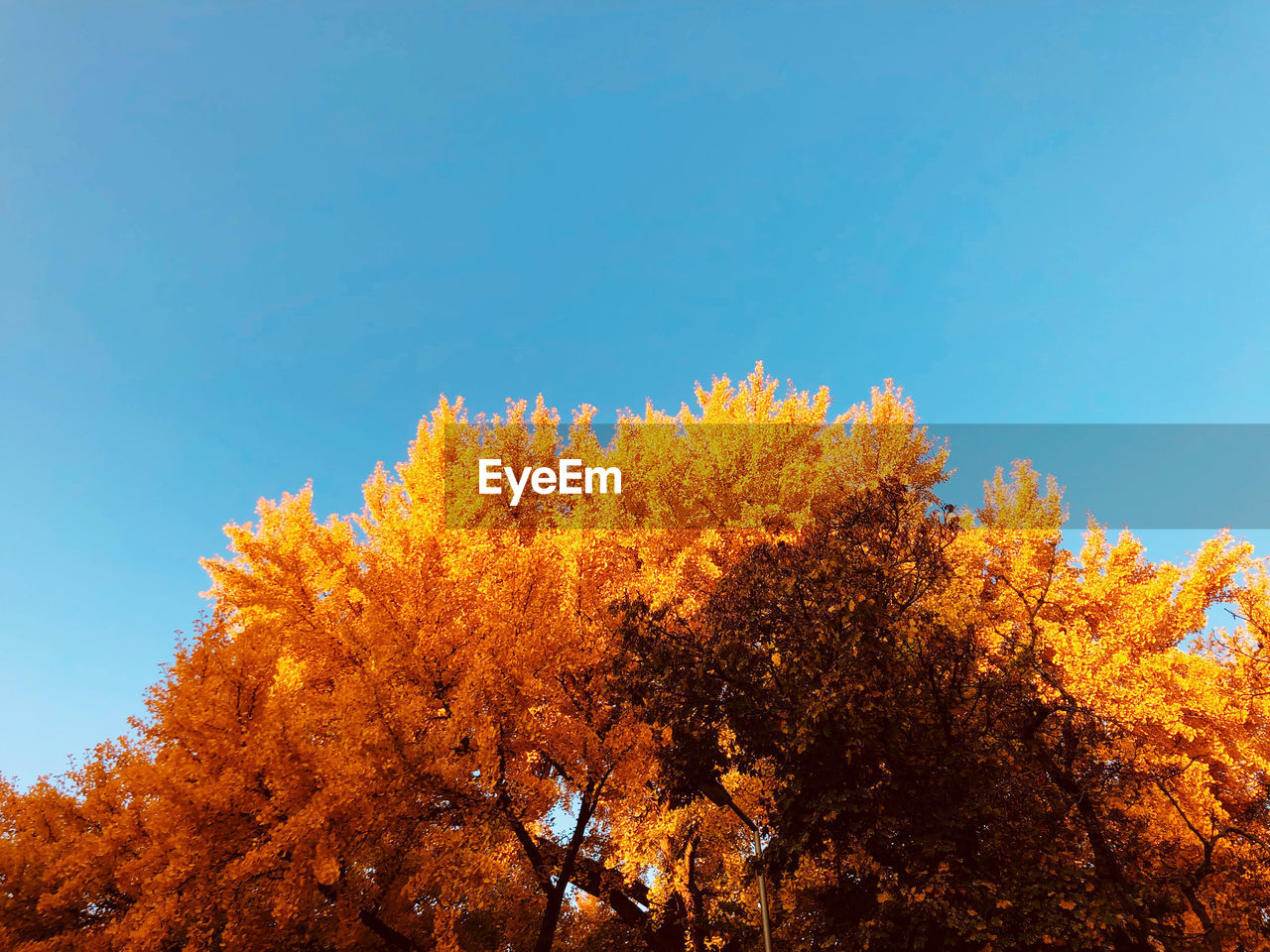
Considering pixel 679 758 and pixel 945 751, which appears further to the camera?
pixel 679 758

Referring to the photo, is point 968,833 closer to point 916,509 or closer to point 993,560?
point 916,509

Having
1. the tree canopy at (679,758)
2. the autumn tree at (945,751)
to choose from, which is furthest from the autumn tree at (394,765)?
Result: the autumn tree at (945,751)

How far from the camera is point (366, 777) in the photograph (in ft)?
31.6

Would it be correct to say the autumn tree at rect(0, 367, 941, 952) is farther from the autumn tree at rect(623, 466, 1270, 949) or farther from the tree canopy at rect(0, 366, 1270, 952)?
the autumn tree at rect(623, 466, 1270, 949)

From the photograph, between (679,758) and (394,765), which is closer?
(394,765)

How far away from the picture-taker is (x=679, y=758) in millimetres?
11008

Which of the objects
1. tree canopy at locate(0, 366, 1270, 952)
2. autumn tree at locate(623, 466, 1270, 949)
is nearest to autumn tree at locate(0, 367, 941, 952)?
tree canopy at locate(0, 366, 1270, 952)

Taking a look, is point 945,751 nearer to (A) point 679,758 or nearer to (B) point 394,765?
(A) point 679,758

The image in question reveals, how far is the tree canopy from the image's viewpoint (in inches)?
353

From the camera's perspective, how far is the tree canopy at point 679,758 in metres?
8.98

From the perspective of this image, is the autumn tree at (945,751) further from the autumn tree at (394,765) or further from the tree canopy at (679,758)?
the autumn tree at (394,765)

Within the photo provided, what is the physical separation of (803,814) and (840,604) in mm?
3478

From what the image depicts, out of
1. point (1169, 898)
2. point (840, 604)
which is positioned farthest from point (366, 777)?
point (1169, 898)

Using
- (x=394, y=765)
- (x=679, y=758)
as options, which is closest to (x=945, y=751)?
(x=679, y=758)
